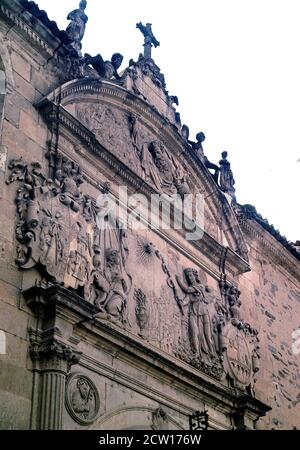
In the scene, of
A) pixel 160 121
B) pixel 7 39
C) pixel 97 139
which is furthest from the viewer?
pixel 160 121

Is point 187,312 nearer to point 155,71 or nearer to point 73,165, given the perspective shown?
point 73,165

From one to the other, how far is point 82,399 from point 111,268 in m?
1.65

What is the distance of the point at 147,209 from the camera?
32.4ft

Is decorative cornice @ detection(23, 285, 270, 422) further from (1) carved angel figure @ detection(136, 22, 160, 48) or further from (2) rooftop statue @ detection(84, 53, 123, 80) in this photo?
(1) carved angel figure @ detection(136, 22, 160, 48)

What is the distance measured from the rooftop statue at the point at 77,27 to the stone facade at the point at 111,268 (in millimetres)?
20

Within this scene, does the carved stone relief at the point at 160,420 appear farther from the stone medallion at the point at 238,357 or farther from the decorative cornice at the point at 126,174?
the decorative cornice at the point at 126,174

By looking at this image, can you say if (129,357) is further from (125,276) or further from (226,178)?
(226,178)

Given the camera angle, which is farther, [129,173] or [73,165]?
[129,173]

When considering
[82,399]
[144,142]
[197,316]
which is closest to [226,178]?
[144,142]

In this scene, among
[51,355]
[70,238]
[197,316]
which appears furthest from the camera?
[197,316]

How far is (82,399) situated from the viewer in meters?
7.54
